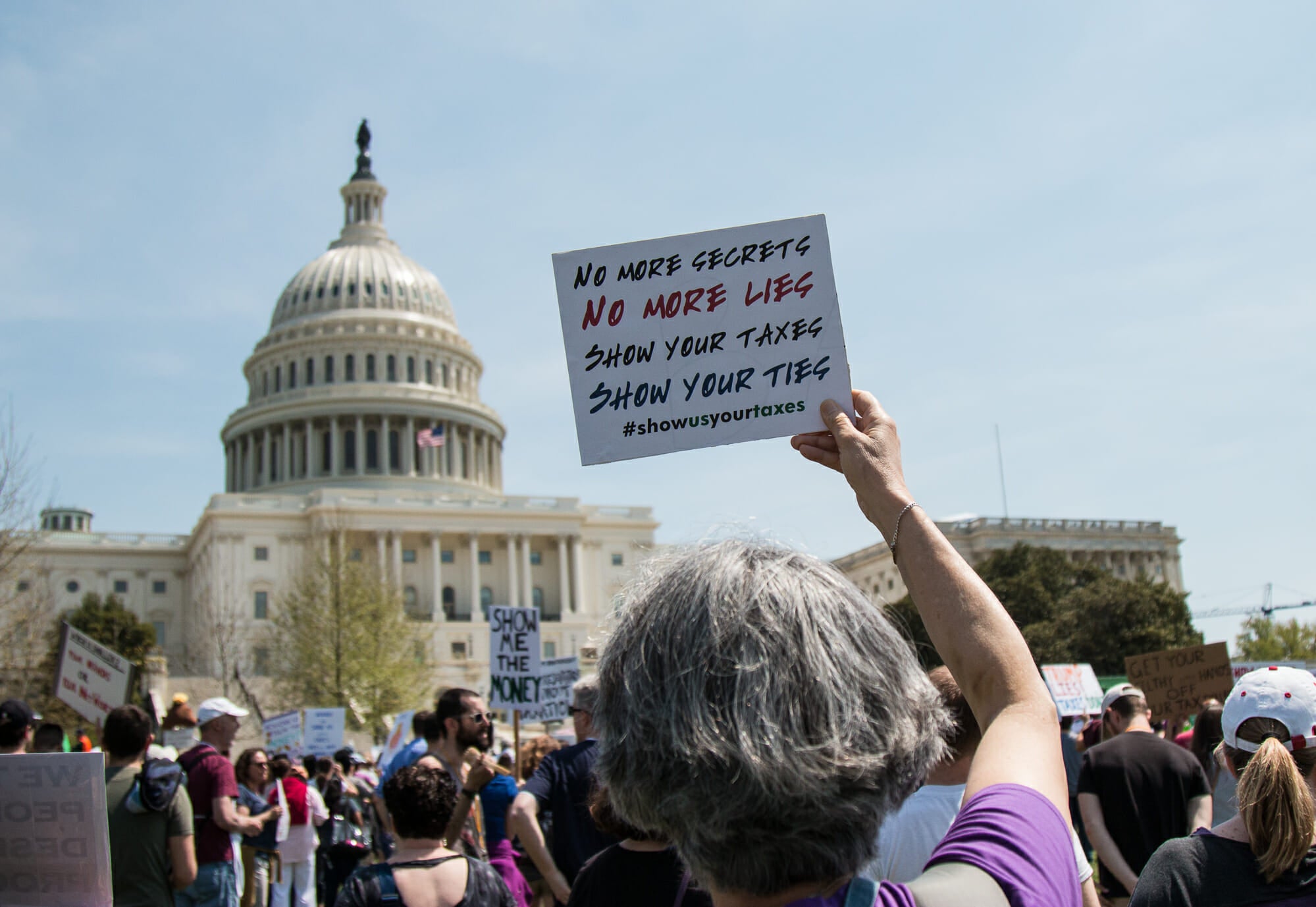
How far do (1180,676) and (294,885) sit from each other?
8098mm

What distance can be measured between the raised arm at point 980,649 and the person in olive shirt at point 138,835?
14.6 ft

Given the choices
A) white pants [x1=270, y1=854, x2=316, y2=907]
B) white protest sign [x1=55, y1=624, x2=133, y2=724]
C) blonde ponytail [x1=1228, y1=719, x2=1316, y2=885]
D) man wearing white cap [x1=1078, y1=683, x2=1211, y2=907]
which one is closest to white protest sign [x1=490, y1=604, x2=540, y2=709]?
white pants [x1=270, y1=854, x2=316, y2=907]

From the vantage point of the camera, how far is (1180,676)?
10.6 m

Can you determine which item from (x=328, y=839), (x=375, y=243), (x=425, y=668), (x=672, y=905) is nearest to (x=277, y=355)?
(x=375, y=243)

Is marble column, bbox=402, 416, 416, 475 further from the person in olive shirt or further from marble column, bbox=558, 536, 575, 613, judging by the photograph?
the person in olive shirt

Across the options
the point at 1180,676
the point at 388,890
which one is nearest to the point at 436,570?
the point at 1180,676

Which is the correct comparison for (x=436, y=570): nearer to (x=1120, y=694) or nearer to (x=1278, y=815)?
(x=1120, y=694)

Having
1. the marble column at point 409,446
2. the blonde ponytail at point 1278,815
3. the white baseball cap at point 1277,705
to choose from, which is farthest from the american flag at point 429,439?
the blonde ponytail at point 1278,815

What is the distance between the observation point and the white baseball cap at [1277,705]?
3.23 m

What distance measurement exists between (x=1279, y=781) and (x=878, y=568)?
86.5m

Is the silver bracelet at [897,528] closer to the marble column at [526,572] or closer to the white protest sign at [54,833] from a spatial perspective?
the white protest sign at [54,833]

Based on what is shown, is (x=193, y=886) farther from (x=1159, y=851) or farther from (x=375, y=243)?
(x=375, y=243)

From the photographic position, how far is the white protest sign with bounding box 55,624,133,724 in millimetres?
8711

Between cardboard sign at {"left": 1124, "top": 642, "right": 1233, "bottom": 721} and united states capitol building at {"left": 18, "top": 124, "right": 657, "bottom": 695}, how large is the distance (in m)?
55.2
